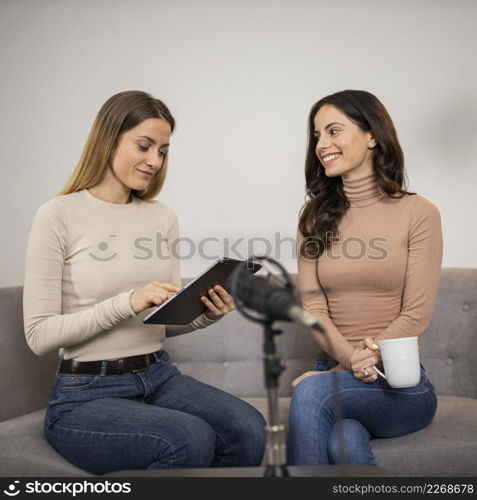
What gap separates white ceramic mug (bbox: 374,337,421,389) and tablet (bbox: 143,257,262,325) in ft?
1.34

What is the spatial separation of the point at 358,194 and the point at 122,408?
1.00 m

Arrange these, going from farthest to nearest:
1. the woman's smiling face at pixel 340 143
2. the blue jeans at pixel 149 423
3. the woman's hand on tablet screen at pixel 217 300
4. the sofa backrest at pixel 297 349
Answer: the sofa backrest at pixel 297 349
the woman's smiling face at pixel 340 143
the woman's hand on tablet screen at pixel 217 300
the blue jeans at pixel 149 423

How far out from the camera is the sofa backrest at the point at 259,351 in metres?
2.19

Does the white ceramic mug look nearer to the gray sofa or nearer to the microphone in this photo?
the gray sofa

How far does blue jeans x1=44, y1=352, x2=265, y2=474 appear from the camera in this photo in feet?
4.99

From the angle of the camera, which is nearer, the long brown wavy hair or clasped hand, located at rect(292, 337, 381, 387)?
clasped hand, located at rect(292, 337, 381, 387)

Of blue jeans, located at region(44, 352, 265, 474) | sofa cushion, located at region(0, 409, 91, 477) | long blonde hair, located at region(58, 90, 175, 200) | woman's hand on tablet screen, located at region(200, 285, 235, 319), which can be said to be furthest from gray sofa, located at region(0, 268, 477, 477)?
long blonde hair, located at region(58, 90, 175, 200)

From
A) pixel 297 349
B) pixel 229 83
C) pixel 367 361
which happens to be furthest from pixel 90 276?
pixel 229 83

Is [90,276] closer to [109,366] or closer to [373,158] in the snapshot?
[109,366]

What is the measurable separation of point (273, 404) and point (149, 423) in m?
0.73

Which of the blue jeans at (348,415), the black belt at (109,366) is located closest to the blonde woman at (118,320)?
the black belt at (109,366)

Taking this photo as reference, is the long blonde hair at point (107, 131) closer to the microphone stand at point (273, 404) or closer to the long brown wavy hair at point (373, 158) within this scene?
the long brown wavy hair at point (373, 158)

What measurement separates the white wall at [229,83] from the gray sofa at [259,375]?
45 cm

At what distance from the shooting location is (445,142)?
271 cm
